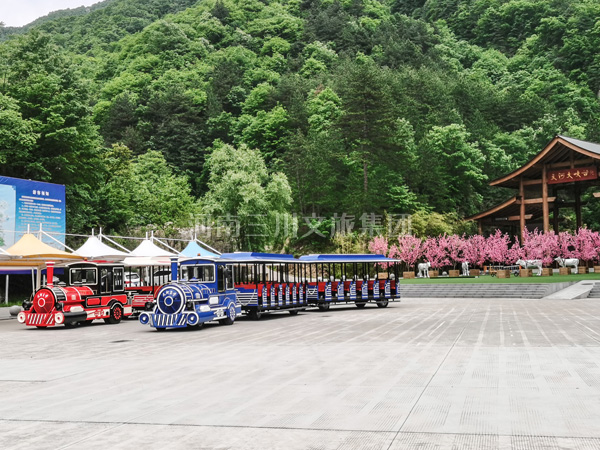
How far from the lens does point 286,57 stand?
4026 inches

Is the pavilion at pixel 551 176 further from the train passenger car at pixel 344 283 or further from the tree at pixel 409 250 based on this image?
the train passenger car at pixel 344 283

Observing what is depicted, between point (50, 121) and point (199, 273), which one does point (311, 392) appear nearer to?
point (199, 273)

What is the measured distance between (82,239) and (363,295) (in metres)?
24.9

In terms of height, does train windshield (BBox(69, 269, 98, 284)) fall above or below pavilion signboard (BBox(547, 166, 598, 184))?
below

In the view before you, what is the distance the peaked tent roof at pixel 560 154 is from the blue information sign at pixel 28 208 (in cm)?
3406

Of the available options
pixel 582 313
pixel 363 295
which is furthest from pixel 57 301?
pixel 582 313

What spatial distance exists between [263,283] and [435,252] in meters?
28.4

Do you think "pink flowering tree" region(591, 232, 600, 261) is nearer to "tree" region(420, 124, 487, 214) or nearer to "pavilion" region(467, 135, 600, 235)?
"pavilion" region(467, 135, 600, 235)

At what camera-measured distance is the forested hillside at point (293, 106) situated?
4369 cm

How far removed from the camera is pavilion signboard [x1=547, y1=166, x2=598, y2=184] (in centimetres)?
4478

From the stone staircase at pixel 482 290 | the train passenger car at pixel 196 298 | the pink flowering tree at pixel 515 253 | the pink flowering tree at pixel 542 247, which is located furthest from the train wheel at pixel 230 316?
the pink flowering tree at pixel 542 247

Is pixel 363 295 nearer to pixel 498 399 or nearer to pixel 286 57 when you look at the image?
pixel 498 399

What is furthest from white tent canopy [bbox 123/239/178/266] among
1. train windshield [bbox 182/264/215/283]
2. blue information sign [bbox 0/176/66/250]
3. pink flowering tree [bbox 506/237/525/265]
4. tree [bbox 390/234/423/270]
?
pink flowering tree [bbox 506/237/525/265]

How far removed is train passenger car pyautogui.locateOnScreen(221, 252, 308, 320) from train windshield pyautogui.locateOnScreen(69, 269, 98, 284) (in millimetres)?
4698
